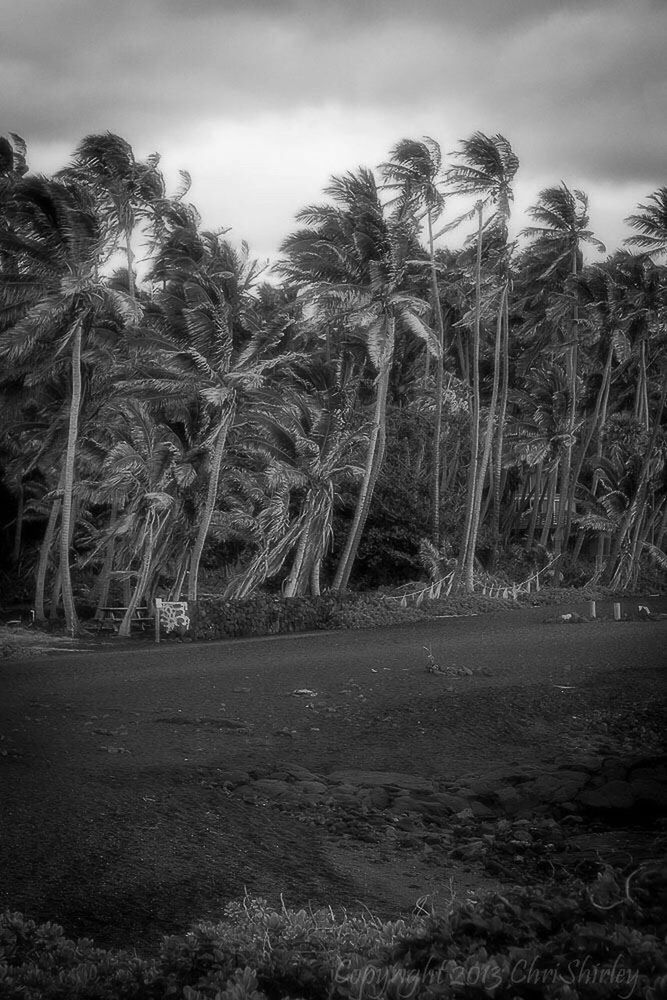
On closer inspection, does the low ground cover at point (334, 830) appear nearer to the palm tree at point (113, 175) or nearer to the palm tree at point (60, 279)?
the palm tree at point (60, 279)

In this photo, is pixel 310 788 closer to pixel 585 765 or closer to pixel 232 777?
pixel 232 777

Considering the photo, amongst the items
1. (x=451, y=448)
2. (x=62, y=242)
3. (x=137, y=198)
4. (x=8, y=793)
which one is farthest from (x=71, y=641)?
(x=451, y=448)

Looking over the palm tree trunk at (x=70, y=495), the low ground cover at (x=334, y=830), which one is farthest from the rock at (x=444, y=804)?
the palm tree trunk at (x=70, y=495)

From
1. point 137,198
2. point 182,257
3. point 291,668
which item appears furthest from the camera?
point 182,257

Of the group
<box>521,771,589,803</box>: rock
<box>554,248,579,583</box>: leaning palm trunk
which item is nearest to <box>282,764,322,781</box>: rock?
<box>521,771,589,803</box>: rock

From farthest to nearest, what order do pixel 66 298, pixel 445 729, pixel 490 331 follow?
pixel 490 331 < pixel 66 298 < pixel 445 729

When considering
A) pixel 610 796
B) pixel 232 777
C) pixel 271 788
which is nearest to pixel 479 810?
pixel 610 796

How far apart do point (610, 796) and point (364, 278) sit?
76.2 ft

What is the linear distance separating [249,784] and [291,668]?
845cm

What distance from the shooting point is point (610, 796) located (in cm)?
754

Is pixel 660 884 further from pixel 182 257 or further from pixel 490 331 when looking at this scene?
pixel 490 331

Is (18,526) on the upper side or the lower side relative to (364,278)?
lower

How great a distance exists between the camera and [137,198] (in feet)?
98.7

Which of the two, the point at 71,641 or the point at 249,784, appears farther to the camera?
the point at 71,641
